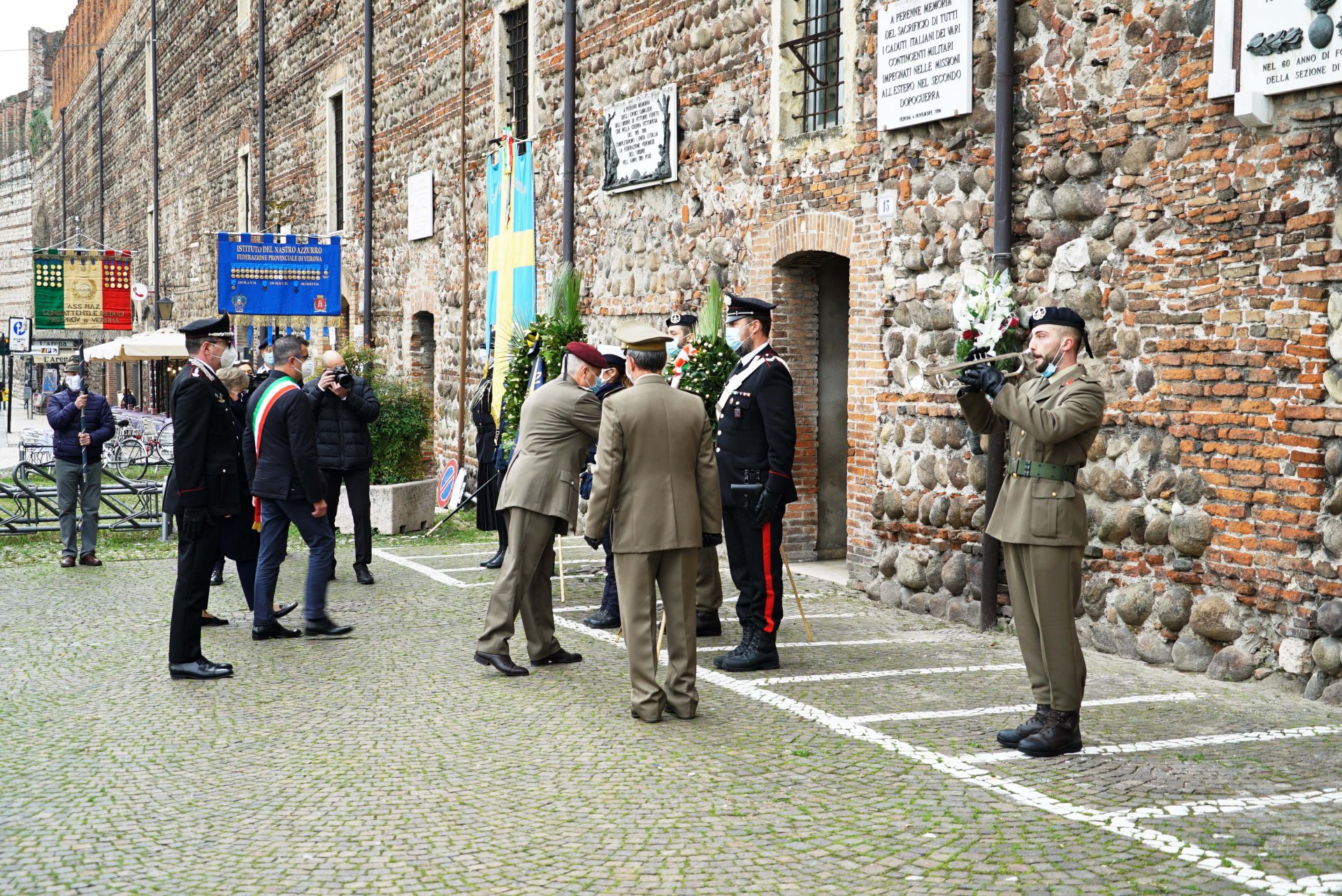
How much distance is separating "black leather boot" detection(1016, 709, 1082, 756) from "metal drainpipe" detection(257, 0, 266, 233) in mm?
22200

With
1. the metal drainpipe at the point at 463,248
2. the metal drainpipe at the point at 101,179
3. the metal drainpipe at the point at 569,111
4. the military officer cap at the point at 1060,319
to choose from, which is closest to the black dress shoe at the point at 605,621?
the military officer cap at the point at 1060,319

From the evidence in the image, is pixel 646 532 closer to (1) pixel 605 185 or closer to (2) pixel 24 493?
(1) pixel 605 185

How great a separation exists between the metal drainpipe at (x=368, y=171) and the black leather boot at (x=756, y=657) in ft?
45.6

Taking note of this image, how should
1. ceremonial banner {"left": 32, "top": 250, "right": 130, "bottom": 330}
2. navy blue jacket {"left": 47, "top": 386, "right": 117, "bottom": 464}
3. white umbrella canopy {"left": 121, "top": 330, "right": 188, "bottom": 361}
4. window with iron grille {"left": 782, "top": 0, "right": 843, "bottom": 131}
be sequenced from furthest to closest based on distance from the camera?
1. ceremonial banner {"left": 32, "top": 250, "right": 130, "bottom": 330}
2. white umbrella canopy {"left": 121, "top": 330, "right": 188, "bottom": 361}
3. navy blue jacket {"left": 47, "top": 386, "right": 117, "bottom": 464}
4. window with iron grille {"left": 782, "top": 0, "right": 843, "bottom": 131}

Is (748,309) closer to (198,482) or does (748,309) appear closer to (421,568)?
(198,482)

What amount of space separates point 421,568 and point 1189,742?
6.81 meters

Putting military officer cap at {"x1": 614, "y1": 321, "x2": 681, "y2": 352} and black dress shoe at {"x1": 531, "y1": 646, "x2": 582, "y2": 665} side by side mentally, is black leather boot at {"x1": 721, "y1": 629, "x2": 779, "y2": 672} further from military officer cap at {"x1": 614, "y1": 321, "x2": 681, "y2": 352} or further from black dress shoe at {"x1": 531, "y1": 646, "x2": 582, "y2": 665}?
military officer cap at {"x1": 614, "y1": 321, "x2": 681, "y2": 352}

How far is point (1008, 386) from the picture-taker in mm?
5609

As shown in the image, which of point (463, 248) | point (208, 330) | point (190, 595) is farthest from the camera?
point (463, 248)

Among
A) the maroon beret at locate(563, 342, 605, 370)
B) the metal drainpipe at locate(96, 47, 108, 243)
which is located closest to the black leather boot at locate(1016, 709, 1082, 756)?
the maroon beret at locate(563, 342, 605, 370)

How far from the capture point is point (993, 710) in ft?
21.1

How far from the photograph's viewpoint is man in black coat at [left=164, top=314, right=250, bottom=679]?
281 inches

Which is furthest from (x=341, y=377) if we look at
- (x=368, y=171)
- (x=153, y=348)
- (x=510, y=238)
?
(x=153, y=348)

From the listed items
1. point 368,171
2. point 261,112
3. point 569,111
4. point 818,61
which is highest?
point 261,112
